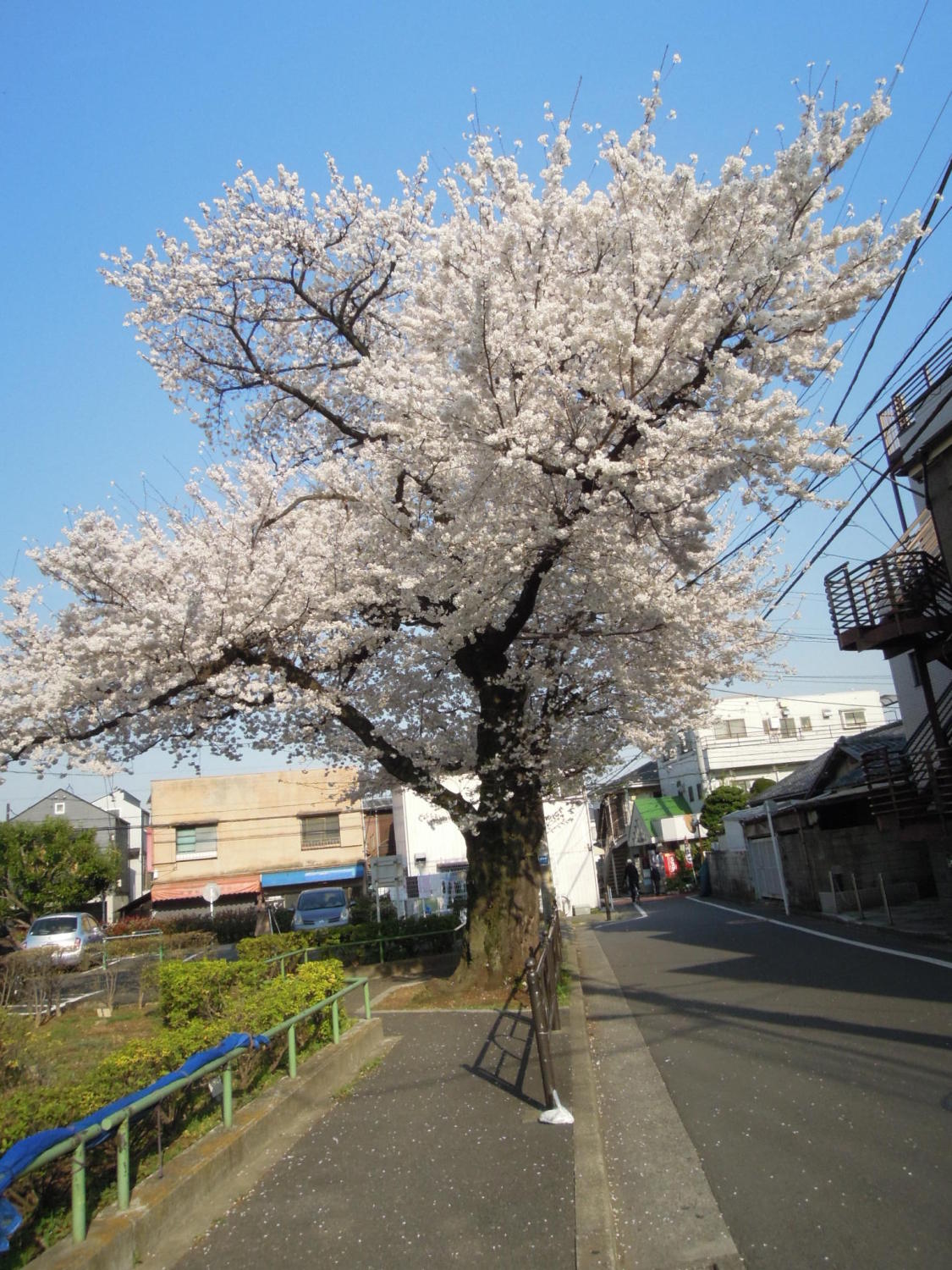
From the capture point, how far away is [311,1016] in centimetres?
818

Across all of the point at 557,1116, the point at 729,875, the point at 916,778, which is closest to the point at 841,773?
the point at 916,778

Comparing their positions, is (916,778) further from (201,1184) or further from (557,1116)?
(201,1184)

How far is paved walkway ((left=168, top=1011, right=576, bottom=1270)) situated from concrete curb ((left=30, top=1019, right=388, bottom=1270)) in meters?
0.14


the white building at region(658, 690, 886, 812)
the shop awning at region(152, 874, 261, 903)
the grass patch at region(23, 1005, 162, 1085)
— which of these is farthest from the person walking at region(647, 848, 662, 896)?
the grass patch at region(23, 1005, 162, 1085)

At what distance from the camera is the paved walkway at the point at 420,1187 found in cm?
427

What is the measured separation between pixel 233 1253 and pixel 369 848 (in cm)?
3938

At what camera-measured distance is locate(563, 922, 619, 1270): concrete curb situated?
409 cm

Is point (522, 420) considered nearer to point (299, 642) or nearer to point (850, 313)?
point (850, 313)

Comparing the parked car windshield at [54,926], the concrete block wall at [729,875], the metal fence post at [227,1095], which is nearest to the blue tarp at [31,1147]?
the metal fence post at [227,1095]

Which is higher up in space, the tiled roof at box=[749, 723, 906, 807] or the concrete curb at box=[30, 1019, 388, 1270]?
the tiled roof at box=[749, 723, 906, 807]

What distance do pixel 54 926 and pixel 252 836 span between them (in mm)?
18266

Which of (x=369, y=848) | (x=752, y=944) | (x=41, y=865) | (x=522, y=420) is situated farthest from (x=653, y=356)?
(x=369, y=848)

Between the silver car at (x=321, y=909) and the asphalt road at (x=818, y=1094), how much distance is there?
14.1m

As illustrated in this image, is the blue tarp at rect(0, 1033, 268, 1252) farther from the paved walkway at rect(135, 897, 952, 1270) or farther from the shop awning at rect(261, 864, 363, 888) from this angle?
the shop awning at rect(261, 864, 363, 888)
